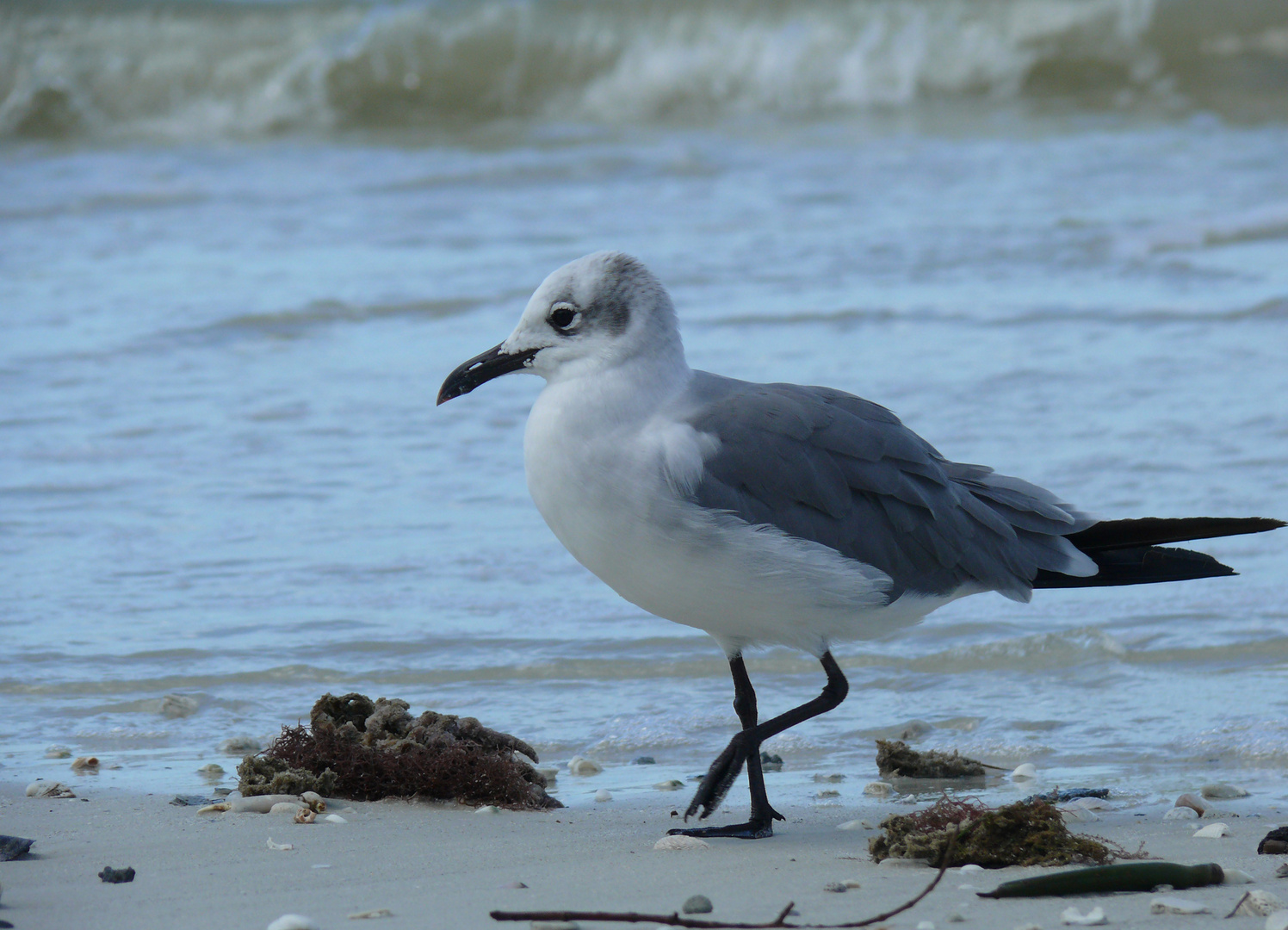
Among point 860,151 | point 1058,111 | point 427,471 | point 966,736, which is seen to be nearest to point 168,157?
point 860,151

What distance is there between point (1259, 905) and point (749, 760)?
1.27 m

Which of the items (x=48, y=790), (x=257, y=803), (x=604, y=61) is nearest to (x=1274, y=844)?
(x=257, y=803)

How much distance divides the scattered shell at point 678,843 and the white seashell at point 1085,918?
904 millimetres

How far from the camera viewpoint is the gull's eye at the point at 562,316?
3.85 metres

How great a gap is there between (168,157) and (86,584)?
10.9 meters

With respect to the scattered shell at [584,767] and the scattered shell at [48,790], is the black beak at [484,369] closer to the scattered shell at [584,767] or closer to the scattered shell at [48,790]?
the scattered shell at [584,767]

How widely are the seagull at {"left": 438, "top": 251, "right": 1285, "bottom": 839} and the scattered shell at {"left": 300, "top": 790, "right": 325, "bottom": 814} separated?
826mm

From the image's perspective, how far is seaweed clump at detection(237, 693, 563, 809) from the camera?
390 centimetres

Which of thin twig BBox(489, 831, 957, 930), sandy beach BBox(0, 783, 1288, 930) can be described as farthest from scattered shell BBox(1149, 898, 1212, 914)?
thin twig BBox(489, 831, 957, 930)

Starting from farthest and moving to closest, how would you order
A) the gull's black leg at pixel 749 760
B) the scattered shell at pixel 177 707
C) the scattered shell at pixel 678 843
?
the scattered shell at pixel 177 707
the gull's black leg at pixel 749 760
the scattered shell at pixel 678 843

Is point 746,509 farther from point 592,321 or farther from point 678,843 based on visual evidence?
point 678,843

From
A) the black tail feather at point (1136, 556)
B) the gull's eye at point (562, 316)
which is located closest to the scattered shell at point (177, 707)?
the gull's eye at point (562, 316)

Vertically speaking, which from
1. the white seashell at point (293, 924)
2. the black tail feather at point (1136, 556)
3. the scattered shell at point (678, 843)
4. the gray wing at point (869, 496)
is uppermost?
the gray wing at point (869, 496)

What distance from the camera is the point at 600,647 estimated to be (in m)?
5.16
